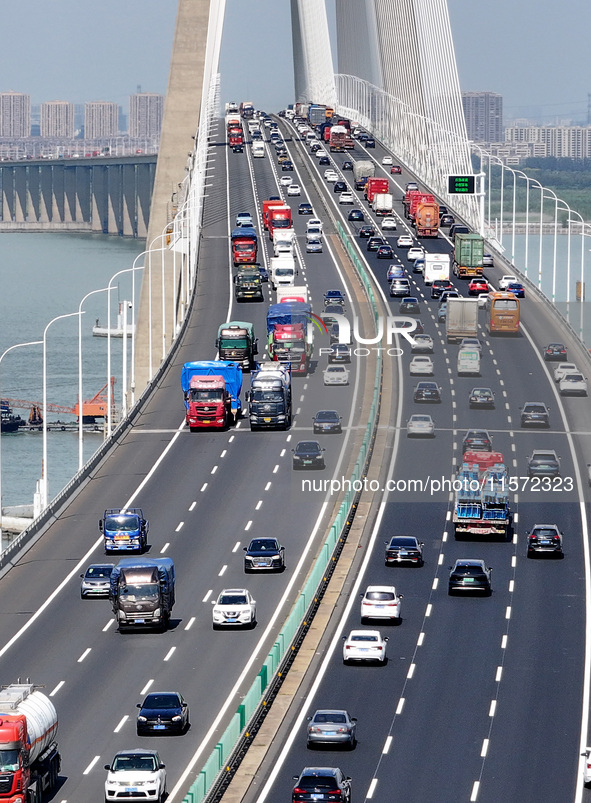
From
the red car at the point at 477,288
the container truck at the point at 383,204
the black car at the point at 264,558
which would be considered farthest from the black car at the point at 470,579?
the container truck at the point at 383,204

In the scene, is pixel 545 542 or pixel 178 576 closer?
pixel 178 576

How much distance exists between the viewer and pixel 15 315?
7815 inches

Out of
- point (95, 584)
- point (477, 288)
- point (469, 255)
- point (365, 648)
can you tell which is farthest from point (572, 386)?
point (365, 648)

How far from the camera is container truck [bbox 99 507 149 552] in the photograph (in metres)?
61.8

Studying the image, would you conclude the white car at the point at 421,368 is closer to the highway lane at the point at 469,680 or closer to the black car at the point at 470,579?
the highway lane at the point at 469,680

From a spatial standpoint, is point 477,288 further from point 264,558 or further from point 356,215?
point 264,558

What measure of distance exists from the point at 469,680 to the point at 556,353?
52.5 metres

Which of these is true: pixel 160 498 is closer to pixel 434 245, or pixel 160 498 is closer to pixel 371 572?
pixel 371 572

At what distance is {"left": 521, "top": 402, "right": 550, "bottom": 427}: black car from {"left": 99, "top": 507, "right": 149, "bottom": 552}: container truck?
26.3 metres

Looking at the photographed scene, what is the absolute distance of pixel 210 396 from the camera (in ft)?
268

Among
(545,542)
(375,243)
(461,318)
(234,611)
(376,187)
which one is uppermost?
(376,187)

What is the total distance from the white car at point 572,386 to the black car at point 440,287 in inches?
1041

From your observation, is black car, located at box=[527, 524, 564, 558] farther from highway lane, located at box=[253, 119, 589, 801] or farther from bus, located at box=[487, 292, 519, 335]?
bus, located at box=[487, 292, 519, 335]

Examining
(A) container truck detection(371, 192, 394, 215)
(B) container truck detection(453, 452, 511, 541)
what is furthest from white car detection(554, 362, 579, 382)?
(A) container truck detection(371, 192, 394, 215)
